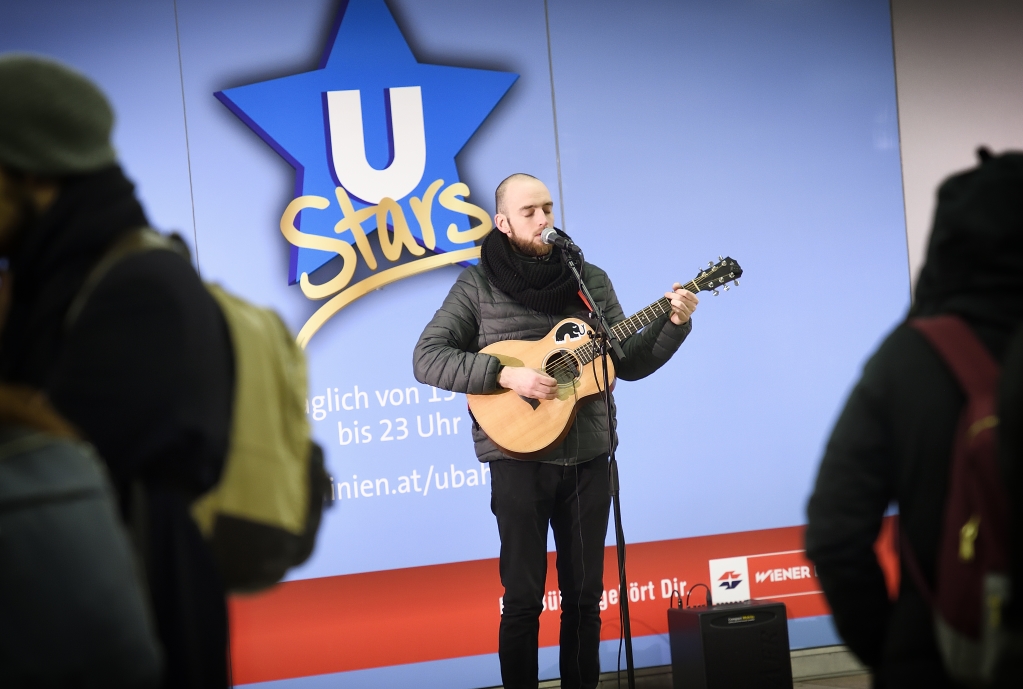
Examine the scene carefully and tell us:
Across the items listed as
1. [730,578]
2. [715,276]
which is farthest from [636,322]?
[730,578]

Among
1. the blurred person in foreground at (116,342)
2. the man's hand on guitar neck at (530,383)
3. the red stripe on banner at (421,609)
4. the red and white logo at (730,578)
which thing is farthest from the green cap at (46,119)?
the red and white logo at (730,578)

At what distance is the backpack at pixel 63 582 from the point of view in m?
0.96

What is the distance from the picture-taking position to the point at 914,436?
132cm

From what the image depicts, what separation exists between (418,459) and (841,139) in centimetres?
255

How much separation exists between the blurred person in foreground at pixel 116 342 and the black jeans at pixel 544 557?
2.12 m

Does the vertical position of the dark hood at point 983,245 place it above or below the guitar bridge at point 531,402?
above

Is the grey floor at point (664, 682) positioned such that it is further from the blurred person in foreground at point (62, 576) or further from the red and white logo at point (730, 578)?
the blurred person in foreground at point (62, 576)

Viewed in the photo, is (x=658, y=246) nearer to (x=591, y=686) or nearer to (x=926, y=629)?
(x=591, y=686)

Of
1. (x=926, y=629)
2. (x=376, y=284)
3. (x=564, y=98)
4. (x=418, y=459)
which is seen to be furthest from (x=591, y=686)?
(x=564, y=98)

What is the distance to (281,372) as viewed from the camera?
4.55ft

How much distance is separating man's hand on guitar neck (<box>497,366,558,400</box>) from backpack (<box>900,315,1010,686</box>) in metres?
2.06

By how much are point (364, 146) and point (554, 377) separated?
1.57 meters

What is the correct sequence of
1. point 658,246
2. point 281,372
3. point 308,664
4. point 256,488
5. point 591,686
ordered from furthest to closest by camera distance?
1. point 658,246
2. point 308,664
3. point 591,686
4. point 281,372
5. point 256,488

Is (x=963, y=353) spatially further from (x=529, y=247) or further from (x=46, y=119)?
(x=529, y=247)
